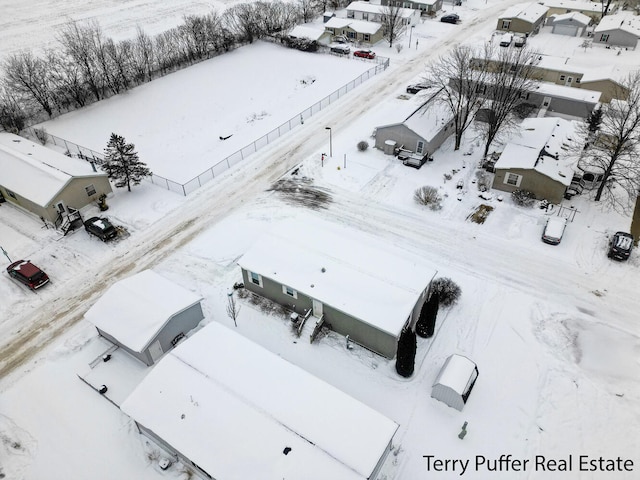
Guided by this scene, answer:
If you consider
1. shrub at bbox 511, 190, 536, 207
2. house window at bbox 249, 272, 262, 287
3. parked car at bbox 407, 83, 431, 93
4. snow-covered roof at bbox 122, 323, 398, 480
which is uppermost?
parked car at bbox 407, 83, 431, 93

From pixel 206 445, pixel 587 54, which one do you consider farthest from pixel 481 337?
pixel 587 54

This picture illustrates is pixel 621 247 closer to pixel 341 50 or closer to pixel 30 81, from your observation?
pixel 341 50

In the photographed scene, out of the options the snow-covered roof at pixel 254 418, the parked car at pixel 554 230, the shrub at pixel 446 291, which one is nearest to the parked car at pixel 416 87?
the parked car at pixel 554 230

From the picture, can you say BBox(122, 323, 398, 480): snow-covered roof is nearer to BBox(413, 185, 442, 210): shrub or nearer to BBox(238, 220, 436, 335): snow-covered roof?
BBox(238, 220, 436, 335): snow-covered roof

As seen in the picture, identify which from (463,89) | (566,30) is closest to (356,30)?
(566,30)

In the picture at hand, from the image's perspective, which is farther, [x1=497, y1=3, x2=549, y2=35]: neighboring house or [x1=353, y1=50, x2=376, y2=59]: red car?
[x1=497, y1=3, x2=549, y2=35]: neighboring house

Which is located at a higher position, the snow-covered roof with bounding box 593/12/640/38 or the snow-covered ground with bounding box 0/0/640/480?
the snow-covered roof with bounding box 593/12/640/38

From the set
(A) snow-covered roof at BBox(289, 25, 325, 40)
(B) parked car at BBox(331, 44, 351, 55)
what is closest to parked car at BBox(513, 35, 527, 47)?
(B) parked car at BBox(331, 44, 351, 55)

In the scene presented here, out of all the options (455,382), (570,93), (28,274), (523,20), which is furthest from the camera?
(523,20)

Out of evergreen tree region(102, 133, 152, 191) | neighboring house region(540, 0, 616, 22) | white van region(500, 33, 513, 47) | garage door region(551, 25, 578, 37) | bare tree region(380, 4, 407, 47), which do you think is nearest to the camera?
evergreen tree region(102, 133, 152, 191)
